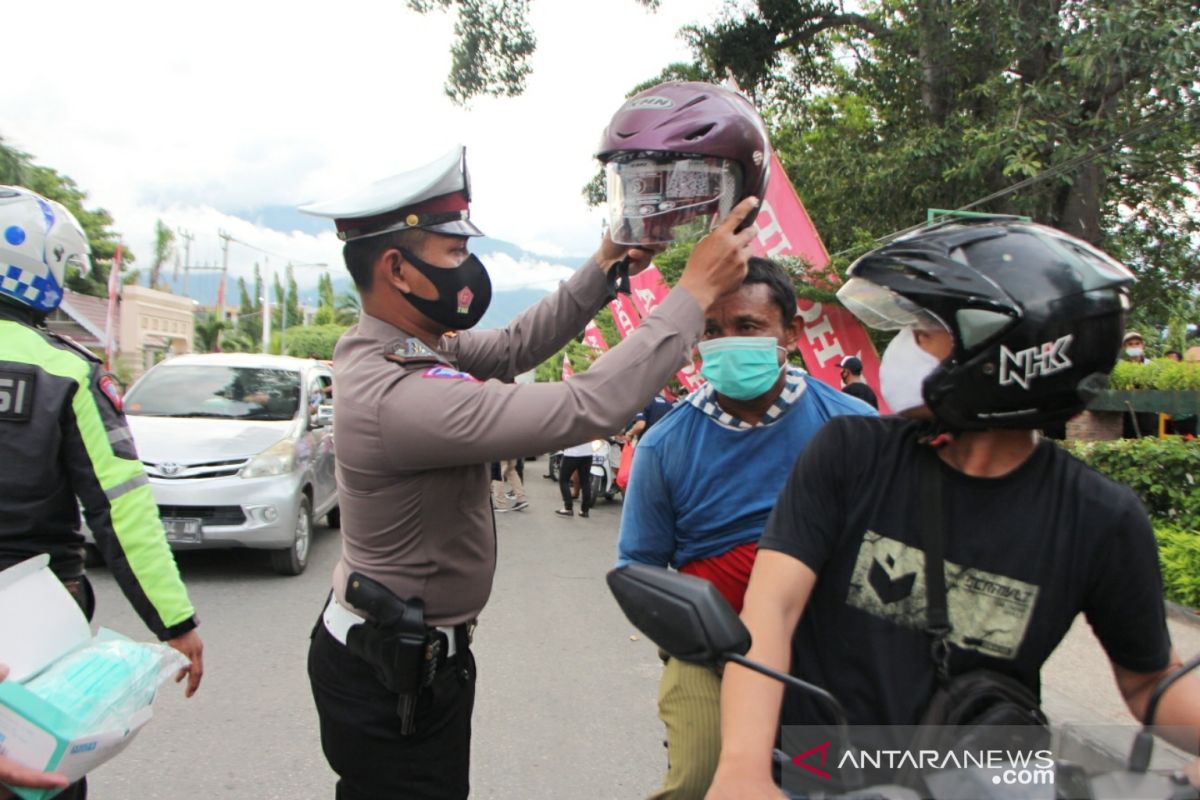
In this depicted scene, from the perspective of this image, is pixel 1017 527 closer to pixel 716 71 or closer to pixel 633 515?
pixel 633 515

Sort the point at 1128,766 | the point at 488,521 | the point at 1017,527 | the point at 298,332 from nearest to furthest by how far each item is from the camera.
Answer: the point at 1128,766 < the point at 1017,527 < the point at 488,521 < the point at 298,332

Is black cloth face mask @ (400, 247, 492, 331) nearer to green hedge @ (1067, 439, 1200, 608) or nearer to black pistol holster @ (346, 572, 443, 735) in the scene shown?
black pistol holster @ (346, 572, 443, 735)

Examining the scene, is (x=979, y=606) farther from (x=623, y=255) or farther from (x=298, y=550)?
(x=298, y=550)

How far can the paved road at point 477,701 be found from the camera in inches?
144

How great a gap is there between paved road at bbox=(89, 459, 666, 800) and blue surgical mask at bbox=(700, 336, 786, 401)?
212cm

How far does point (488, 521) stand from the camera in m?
2.09

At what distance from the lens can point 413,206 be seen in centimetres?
194

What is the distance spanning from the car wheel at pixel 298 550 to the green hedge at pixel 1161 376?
7.56 meters

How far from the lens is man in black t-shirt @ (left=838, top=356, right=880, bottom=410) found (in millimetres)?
7469

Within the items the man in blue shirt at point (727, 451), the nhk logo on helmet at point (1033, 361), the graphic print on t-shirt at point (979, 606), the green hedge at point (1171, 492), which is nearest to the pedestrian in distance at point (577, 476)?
the green hedge at point (1171, 492)

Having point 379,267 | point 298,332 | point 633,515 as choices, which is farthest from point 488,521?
point 298,332

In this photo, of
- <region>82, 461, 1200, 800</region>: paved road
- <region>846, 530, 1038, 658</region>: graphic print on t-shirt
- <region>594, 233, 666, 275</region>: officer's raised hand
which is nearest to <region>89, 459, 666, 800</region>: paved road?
<region>82, 461, 1200, 800</region>: paved road

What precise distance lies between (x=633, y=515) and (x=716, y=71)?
12.2 metres

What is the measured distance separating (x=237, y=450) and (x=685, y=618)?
6452 millimetres
